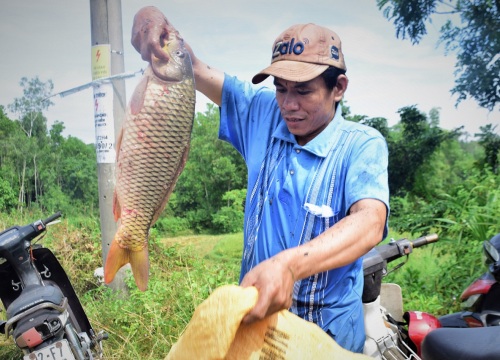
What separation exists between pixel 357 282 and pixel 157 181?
0.74 metres

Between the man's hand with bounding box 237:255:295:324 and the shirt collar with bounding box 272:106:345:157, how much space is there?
0.58 meters

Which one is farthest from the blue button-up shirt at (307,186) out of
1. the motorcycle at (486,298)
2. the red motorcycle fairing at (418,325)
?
the motorcycle at (486,298)

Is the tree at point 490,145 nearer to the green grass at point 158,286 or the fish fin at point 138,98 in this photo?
the green grass at point 158,286

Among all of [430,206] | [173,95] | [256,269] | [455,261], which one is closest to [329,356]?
[256,269]

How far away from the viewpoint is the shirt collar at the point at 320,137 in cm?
154

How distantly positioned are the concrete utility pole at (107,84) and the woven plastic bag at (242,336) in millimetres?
966

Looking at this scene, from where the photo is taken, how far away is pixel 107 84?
1721 mm

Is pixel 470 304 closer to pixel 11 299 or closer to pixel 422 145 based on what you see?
pixel 11 299

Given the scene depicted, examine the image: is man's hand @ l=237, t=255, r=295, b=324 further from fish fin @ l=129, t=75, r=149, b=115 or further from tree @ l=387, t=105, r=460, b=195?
tree @ l=387, t=105, r=460, b=195

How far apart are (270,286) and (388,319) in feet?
5.50

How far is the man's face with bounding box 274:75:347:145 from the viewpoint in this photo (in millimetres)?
1521

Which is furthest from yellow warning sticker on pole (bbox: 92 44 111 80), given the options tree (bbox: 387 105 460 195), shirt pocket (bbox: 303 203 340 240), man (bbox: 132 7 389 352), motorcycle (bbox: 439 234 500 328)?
tree (bbox: 387 105 460 195)

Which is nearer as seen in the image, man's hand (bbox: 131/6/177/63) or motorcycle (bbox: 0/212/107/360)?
man's hand (bbox: 131/6/177/63)

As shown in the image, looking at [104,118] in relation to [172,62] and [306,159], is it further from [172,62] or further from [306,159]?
[306,159]
